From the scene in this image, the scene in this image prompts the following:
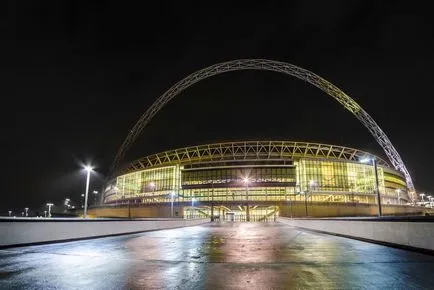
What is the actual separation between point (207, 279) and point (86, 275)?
3084 mm

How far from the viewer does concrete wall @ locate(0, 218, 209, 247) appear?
13617mm

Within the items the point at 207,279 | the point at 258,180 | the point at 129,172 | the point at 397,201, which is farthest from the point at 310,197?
the point at 207,279

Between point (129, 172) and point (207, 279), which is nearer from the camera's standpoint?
point (207, 279)

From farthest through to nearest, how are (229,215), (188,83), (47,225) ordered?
(229,215), (188,83), (47,225)

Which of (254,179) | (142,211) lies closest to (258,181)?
(254,179)

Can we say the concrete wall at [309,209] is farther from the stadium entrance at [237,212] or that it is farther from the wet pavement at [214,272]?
the wet pavement at [214,272]

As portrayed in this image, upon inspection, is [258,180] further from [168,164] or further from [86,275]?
[86,275]

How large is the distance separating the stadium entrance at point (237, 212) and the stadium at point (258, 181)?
308 mm

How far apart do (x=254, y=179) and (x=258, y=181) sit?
1433 millimetres

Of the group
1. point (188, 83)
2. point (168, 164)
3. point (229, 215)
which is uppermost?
point (188, 83)

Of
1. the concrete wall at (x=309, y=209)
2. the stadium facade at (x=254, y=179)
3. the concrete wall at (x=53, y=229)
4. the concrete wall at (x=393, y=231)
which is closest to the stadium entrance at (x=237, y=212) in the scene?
the stadium facade at (x=254, y=179)

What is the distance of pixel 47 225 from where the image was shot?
16.0m

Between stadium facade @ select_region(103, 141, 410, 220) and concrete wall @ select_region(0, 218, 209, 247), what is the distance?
65981 mm

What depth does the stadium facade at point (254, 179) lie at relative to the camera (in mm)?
94312
